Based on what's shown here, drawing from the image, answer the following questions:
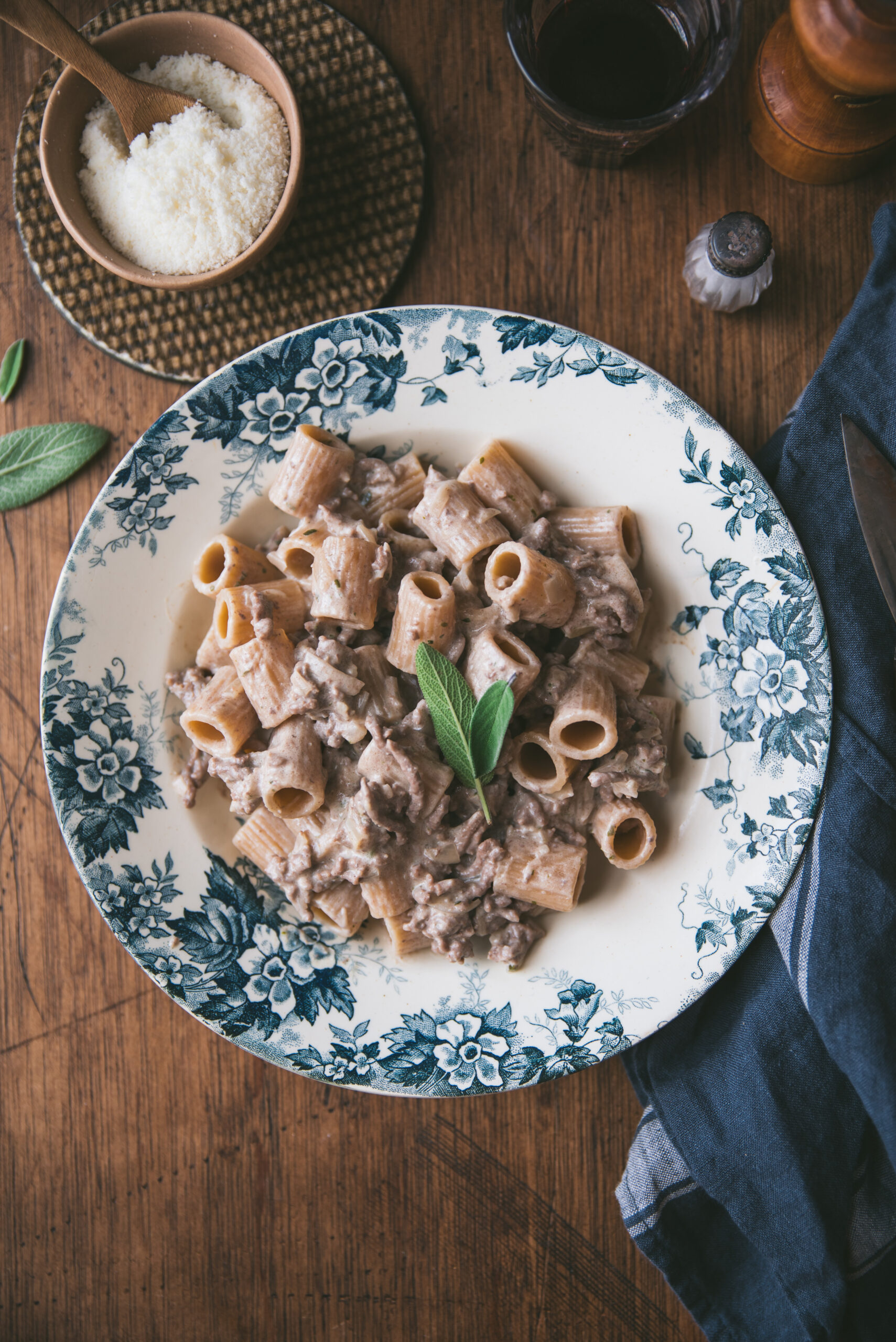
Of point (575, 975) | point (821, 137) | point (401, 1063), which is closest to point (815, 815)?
point (575, 975)

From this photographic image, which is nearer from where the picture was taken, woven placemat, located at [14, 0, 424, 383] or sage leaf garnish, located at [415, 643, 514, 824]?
sage leaf garnish, located at [415, 643, 514, 824]

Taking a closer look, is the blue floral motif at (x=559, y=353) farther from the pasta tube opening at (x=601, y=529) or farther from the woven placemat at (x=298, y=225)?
the woven placemat at (x=298, y=225)

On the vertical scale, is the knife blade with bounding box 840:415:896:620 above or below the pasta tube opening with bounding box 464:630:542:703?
above

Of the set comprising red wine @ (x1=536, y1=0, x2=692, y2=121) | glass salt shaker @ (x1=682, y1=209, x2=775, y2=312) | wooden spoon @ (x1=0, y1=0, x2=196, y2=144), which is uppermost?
red wine @ (x1=536, y1=0, x2=692, y2=121)

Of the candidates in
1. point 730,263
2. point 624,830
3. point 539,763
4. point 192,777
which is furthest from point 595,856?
point 730,263

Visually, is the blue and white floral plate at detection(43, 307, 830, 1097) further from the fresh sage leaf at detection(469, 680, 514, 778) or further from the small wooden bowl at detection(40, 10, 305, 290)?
the fresh sage leaf at detection(469, 680, 514, 778)

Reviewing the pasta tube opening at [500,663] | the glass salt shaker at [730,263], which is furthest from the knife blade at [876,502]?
the pasta tube opening at [500,663]

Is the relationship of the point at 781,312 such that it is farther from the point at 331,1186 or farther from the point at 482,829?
the point at 331,1186

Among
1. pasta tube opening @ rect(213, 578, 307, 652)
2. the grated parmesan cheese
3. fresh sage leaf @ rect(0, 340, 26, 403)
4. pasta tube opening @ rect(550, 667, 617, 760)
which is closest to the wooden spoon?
the grated parmesan cheese
